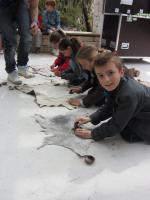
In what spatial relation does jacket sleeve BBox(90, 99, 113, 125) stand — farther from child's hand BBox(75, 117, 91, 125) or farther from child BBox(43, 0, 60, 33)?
child BBox(43, 0, 60, 33)

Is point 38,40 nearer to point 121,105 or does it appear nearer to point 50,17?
point 50,17

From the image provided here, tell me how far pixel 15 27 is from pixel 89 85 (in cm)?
95

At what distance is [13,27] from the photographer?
315 cm

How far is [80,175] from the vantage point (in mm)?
1763

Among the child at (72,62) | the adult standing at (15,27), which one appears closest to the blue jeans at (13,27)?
the adult standing at (15,27)

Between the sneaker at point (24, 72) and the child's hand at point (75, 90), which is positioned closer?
the child's hand at point (75, 90)

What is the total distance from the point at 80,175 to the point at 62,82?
5.89 feet

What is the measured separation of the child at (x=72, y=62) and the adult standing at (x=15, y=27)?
42 cm

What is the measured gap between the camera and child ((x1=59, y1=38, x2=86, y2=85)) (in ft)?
9.88

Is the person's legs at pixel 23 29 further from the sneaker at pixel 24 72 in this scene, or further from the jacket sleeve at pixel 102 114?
the jacket sleeve at pixel 102 114

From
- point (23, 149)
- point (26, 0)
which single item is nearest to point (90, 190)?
point (23, 149)

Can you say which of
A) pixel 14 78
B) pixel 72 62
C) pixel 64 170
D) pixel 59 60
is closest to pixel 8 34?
pixel 14 78

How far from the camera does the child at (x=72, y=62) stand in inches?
119

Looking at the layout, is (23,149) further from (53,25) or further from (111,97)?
(53,25)
